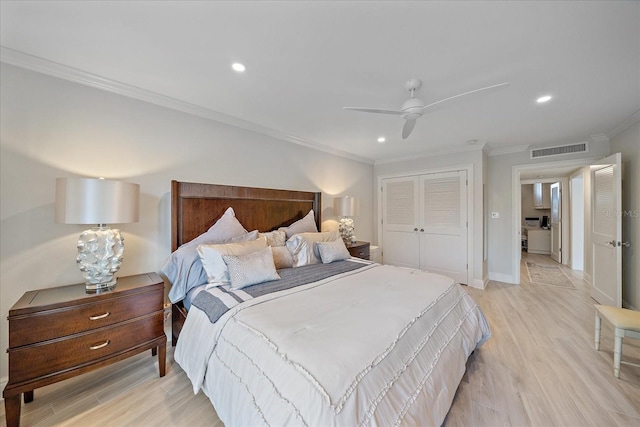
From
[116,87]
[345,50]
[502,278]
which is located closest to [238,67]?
[345,50]

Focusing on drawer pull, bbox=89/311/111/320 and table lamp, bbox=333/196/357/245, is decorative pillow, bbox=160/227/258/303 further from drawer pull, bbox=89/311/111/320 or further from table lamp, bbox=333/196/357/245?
table lamp, bbox=333/196/357/245

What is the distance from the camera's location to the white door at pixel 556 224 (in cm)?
601

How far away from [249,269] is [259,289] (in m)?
0.22

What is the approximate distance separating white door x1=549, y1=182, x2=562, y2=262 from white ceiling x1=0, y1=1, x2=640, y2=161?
4388 millimetres

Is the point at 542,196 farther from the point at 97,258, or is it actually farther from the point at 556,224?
the point at 97,258

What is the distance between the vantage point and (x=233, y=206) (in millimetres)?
2920

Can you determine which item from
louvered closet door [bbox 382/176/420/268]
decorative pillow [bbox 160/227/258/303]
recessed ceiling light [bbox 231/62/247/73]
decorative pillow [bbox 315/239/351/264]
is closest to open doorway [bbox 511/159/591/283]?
louvered closet door [bbox 382/176/420/268]

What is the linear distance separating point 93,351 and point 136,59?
2163 mm

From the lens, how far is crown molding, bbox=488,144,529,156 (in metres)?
4.20

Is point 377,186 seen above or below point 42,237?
above

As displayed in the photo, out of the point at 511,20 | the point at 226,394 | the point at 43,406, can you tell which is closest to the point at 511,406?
the point at 226,394

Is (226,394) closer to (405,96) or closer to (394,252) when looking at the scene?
(405,96)

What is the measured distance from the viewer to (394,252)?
5184 mm

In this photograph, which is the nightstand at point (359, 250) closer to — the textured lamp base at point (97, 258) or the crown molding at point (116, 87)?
the crown molding at point (116, 87)
